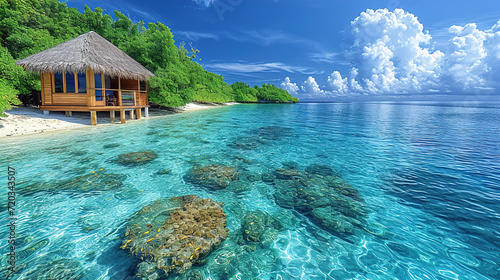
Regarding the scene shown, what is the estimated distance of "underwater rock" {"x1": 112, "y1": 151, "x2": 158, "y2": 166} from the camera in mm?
7773

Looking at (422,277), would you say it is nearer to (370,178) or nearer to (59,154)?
(370,178)

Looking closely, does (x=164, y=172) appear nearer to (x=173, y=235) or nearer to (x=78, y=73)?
(x=173, y=235)

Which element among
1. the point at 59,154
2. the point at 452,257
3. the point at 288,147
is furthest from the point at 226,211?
the point at 59,154

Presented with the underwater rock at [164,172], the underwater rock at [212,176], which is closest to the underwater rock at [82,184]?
the underwater rock at [164,172]

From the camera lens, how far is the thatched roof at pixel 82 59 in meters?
13.6

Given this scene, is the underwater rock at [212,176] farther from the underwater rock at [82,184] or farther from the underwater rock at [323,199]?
the underwater rock at [82,184]

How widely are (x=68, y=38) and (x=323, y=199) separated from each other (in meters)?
27.9

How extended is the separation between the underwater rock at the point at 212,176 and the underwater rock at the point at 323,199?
151 centimetres

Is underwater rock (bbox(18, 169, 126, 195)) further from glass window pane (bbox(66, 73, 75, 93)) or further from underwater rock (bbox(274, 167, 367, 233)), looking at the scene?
glass window pane (bbox(66, 73, 75, 93))

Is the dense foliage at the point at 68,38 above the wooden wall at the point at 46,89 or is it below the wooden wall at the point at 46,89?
above

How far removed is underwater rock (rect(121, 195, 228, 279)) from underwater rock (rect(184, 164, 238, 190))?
135 cm

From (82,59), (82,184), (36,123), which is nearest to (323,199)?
(82,184)

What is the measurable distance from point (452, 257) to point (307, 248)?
2456 millimetres

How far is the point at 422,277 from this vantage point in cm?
311
